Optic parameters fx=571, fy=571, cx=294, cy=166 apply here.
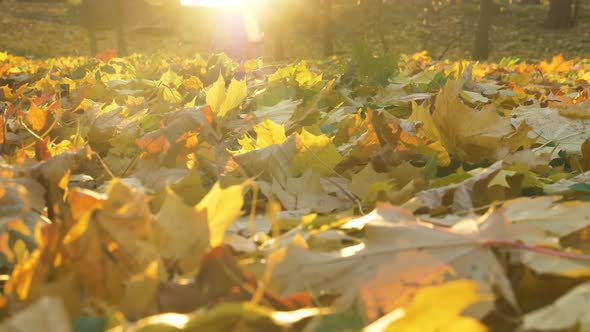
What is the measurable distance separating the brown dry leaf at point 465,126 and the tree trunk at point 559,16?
22.7 metres

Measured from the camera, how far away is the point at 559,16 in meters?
21.6

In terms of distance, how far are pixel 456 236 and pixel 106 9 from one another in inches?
922

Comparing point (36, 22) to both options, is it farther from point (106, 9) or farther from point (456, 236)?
point (456, 236)

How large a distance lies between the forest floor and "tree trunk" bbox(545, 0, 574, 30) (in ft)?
1.22

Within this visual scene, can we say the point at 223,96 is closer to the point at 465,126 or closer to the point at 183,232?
the point at 465,126

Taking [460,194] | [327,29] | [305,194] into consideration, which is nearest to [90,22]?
[327,29]

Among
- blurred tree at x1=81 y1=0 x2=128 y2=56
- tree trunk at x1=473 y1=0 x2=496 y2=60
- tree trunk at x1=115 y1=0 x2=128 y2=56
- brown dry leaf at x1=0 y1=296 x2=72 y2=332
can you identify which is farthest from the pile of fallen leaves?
blurred tree at x1=81 y1=0 x2=128 y2=56

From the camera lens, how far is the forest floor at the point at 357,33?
1975 cm

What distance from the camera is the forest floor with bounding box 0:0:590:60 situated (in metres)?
19.8

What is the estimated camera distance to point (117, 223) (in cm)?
68

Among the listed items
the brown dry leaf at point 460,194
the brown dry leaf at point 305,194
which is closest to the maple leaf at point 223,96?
the brown dry leaf at point 305,194

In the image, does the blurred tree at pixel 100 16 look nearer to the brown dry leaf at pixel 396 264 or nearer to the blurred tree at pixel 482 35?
the blurred tree at pixel 482 35

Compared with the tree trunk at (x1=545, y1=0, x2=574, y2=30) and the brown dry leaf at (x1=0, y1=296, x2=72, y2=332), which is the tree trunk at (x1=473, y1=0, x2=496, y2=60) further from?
the brown dry leaf at (x1=0, y1=296, x2=72, y2=332)

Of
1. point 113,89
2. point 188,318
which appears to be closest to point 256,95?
point 113,89
